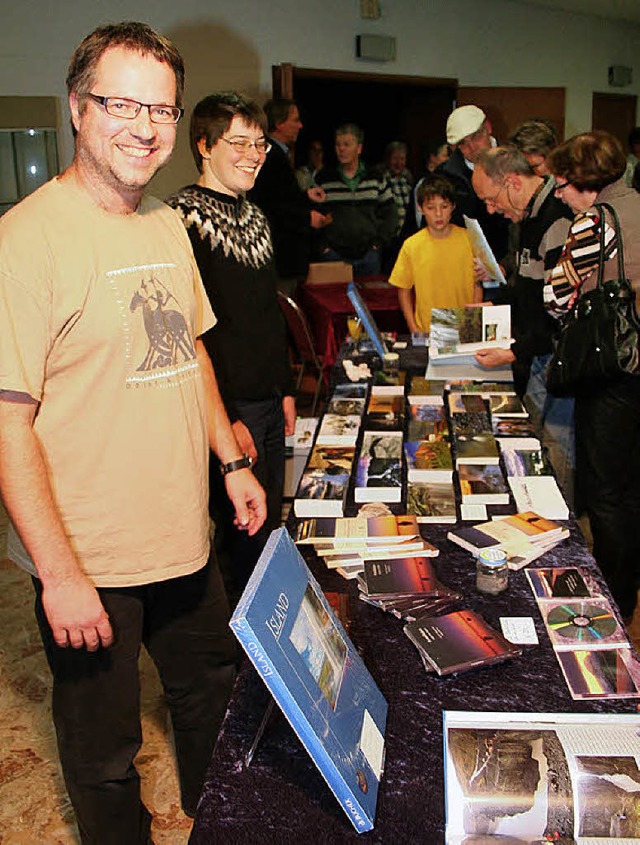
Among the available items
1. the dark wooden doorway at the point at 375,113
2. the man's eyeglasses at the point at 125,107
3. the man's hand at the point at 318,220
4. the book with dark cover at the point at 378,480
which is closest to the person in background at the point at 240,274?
the book with dark cover at the point at 378,480

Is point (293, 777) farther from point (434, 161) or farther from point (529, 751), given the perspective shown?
point (434, 161)

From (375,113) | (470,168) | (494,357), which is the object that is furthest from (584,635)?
(375,113)

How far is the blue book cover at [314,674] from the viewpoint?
3.38 ft

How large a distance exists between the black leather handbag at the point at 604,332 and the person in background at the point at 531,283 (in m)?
0.58

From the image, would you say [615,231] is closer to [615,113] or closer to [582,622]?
[582,622]

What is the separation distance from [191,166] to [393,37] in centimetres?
229

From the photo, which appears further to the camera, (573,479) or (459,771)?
(573,479)

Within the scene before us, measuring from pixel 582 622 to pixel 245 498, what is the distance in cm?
71

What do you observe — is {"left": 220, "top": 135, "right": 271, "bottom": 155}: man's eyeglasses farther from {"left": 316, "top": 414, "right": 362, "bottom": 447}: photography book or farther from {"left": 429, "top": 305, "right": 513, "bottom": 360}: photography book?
{"left": 429, "top": 305, "right": 513, "bottom": 360}: photography book

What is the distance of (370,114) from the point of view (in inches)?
351

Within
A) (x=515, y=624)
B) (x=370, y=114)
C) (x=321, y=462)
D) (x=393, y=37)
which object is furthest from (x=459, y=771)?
(x=370, y=114)

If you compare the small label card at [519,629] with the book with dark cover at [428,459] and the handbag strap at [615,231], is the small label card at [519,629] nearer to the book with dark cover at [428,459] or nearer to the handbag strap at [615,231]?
the book with dark cover at [428,459]

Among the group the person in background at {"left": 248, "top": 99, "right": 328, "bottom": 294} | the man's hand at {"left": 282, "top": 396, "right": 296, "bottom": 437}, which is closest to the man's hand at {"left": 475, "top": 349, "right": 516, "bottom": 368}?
the man's hand at {"left": 282, "top": 396, "right": 296, "bottom": 437}

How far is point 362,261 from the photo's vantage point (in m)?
6.43
